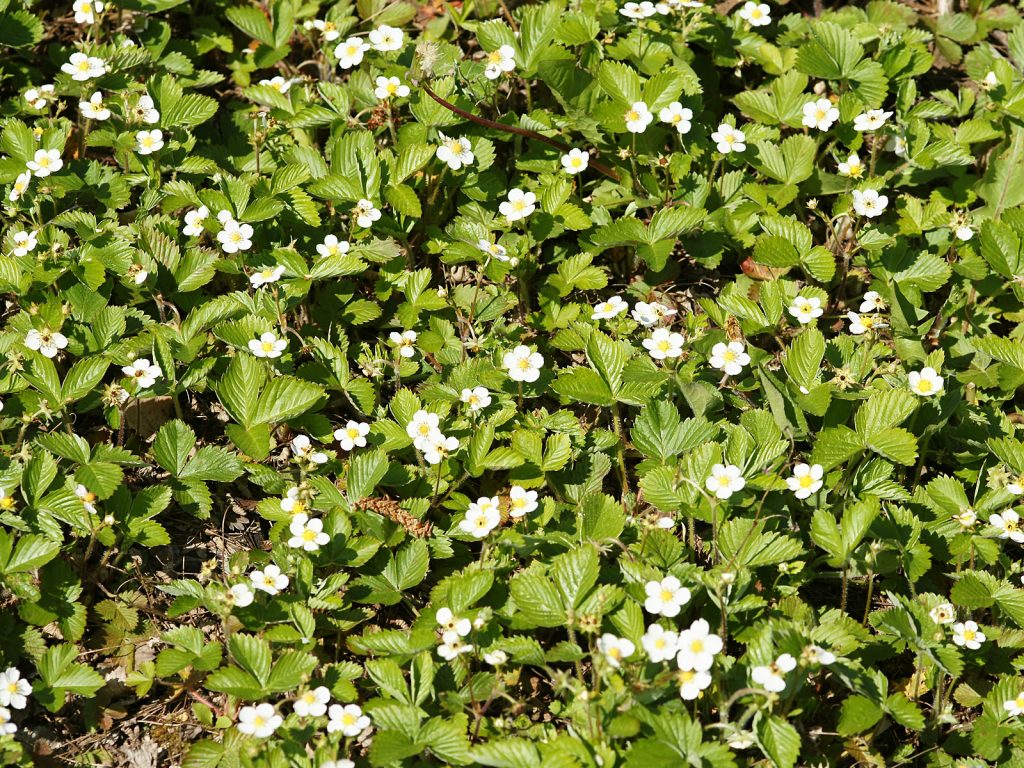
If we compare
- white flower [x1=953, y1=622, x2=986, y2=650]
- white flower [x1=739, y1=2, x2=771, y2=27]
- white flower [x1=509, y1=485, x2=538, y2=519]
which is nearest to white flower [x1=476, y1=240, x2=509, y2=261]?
white flower [x1=509, y1=485, x2=538, y2=519]

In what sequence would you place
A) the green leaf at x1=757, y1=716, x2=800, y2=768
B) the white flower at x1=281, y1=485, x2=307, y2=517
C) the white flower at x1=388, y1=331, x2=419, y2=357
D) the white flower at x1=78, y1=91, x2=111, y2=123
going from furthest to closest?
1. the white flower at x1=78, y1=91, x2=111, y2=123
2. the white flower at x1=388, y1=331, x2=419, y2=357
3. the white flower at x1=281, y1=485, x2=307, y2=517
4. the green leaf at x1=757, y1=716, x2=800, y2=768

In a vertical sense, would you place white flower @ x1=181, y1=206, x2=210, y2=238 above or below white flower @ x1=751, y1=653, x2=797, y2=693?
above

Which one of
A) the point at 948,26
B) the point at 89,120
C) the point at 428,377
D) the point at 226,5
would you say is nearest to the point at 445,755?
the point at 428,377

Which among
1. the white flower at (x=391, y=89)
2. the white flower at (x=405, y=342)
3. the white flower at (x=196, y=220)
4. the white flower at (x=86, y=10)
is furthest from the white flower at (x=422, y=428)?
the white flower at (x=86, y=10)

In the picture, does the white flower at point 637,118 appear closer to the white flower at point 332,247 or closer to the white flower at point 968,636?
the white flower at point 332,247

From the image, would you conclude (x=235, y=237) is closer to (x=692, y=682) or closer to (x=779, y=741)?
(x=692, y=682)

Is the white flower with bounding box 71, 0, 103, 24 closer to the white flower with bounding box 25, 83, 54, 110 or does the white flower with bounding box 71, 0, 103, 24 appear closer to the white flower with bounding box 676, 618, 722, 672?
the white flower with bounding box 25, 83, 54, 110

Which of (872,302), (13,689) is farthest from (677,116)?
(13,689)
